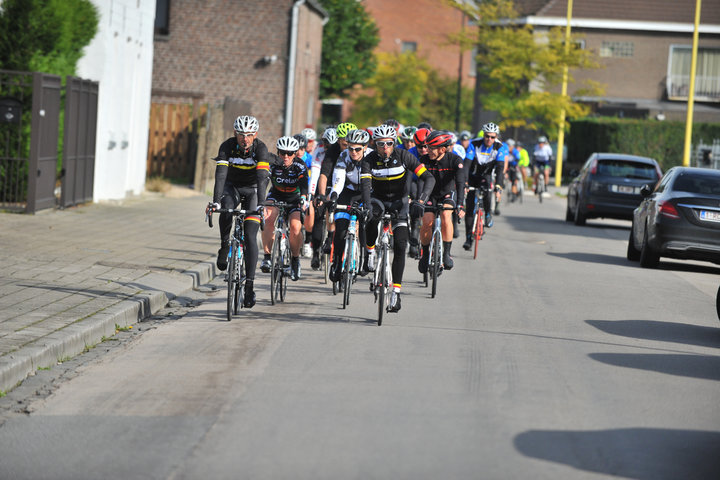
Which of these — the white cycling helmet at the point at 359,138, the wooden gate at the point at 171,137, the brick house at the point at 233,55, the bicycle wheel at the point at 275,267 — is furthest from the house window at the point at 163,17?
the white cycling helmet at the point at 359,138

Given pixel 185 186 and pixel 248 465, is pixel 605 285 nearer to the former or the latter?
pixel 248 465

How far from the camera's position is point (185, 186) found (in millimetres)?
29531

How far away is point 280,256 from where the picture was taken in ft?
39.8

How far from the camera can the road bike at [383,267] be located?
1038 cm

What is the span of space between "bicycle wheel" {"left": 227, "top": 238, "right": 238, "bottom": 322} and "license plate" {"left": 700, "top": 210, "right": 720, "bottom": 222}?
8273mm

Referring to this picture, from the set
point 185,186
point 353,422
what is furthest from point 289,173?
point 185,186

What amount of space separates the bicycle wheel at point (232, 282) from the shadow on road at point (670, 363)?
Result: 323 cm

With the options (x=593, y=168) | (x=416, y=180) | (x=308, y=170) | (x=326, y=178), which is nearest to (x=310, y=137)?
(x=416, y=180)

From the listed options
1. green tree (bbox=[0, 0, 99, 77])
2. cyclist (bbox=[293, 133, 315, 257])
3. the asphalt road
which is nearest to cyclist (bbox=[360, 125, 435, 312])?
the asphalt road

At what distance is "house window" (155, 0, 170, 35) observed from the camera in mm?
39469

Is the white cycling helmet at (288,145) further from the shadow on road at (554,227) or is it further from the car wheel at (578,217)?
the car wheel at (578,217)

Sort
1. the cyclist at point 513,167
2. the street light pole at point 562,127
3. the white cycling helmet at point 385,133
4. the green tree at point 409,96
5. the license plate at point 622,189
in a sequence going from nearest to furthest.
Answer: the white cycling helmet at point 385,133, the license plate at point 622,189, the cyclist at point 513,167, the street light pole at point 562,127, the green tree at point 409,96

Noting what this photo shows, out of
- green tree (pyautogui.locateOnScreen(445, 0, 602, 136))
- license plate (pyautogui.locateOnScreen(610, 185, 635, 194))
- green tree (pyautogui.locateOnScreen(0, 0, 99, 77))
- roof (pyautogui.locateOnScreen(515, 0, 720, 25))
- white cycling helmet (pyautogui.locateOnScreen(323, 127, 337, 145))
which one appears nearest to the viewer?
white cycling helmet (pyautogui.locateOnScreen(323, 127, 337, 145))

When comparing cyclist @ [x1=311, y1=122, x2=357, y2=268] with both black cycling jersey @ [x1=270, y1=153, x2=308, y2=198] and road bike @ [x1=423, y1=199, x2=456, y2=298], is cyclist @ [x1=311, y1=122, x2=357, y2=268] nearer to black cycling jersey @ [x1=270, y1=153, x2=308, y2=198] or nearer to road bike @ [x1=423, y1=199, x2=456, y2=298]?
black cycling jersey @ [x1=270, y1=153, x2=308, y2=198]
